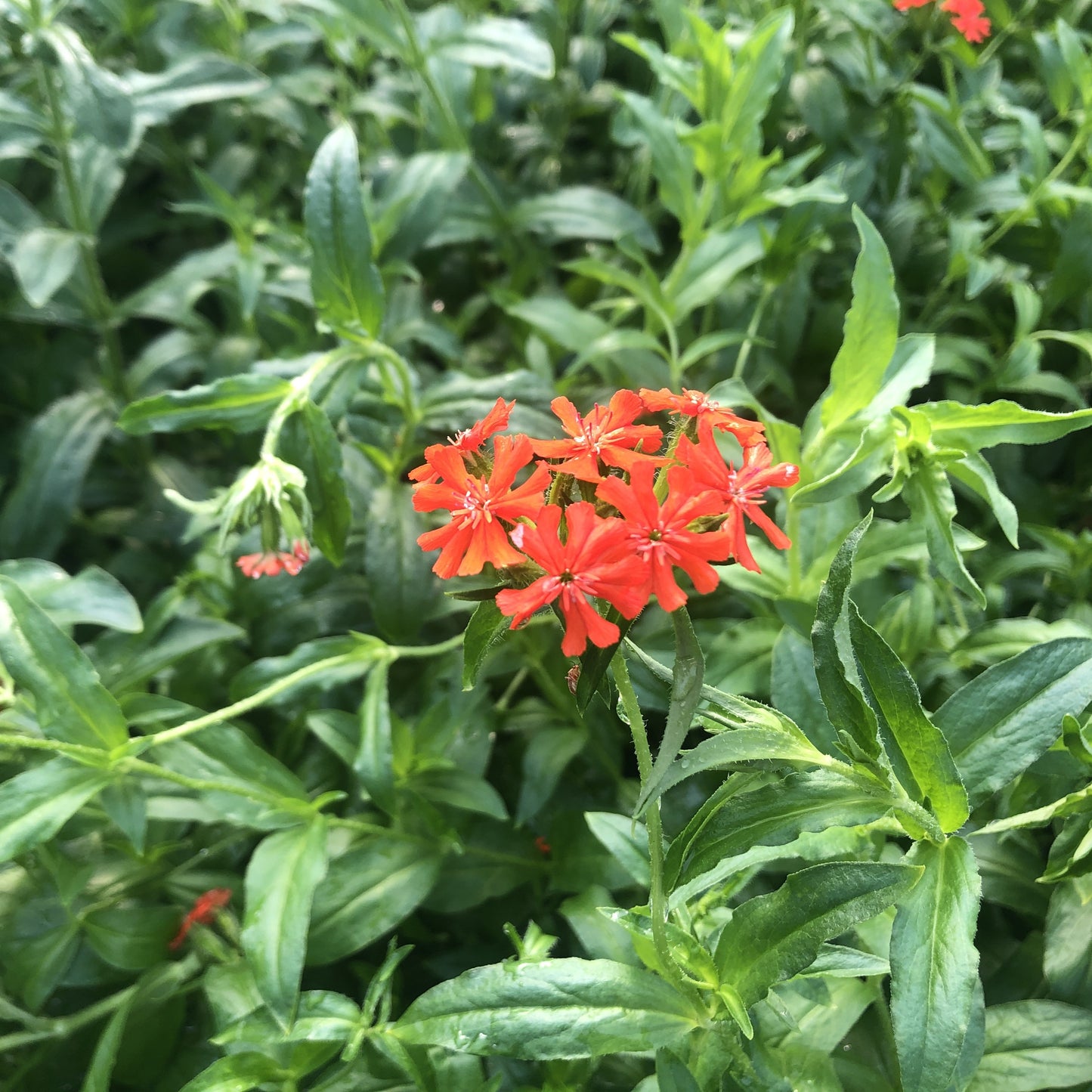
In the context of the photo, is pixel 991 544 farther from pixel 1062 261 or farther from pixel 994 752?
pixel 994 752

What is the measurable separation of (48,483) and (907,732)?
4.49 ft

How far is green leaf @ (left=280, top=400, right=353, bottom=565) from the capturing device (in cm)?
102

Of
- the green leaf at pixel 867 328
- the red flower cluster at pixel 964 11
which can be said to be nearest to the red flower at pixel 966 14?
the red flower cluster at pixel 964 11

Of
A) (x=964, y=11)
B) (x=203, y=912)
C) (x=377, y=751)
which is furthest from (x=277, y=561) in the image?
(x=964, y=11)

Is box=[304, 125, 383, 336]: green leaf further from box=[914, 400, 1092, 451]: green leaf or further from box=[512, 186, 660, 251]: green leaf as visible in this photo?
box=[914, 400, 1092, 451]: green leaf

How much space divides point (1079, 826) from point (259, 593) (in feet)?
3.46

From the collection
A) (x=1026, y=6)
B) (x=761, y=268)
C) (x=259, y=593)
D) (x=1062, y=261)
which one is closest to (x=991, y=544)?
(x=1062, y=261)

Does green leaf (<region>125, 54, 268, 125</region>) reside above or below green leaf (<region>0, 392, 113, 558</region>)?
above

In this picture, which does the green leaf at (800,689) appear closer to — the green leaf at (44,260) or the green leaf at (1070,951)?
the green leaf at (1070,951)

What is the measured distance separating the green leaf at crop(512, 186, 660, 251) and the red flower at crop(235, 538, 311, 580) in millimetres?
782

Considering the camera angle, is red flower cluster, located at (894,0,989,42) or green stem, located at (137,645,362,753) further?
red flower cluster, located at (894,0,989,42)

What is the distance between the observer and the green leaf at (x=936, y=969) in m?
0.59

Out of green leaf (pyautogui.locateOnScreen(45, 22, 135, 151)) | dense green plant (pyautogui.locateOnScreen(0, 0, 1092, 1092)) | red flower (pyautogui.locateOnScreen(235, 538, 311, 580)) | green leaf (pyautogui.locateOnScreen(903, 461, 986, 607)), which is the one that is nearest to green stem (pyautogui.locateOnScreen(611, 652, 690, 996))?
dense green plant (pyautogui.locateOnScreen(0, 0, 1092, 1092))

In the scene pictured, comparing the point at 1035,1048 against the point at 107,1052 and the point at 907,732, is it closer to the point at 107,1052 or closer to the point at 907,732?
the point at 907,732
